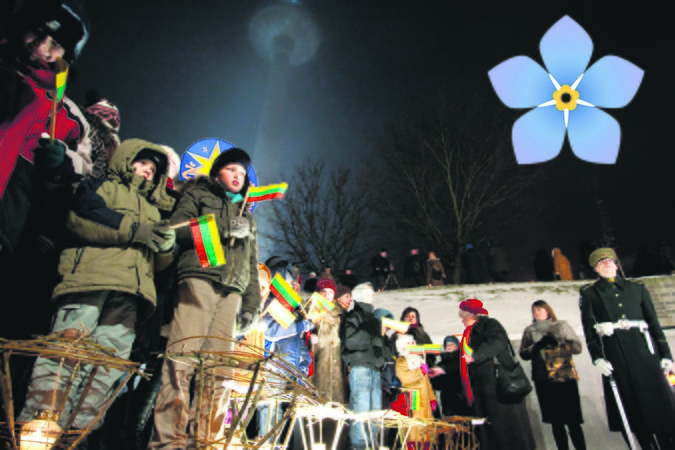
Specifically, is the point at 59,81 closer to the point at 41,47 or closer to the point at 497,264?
the point at 41,47

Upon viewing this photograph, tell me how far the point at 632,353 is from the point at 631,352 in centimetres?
1

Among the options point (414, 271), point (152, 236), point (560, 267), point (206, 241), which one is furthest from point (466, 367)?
point (560, 267)

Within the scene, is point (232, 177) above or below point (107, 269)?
above

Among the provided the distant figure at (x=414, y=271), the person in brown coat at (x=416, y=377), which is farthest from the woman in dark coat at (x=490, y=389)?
the distant figure at (x=414, y=271)

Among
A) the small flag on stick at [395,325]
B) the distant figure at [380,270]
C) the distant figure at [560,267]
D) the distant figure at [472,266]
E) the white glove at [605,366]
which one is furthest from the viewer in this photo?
the distant figure at [380,270]

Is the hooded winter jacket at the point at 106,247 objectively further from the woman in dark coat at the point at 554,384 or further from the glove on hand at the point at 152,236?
the woman in dark coat at the point at 554,384

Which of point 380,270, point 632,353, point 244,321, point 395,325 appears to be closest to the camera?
point 244,321

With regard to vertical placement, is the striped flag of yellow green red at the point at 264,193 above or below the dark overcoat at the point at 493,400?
above

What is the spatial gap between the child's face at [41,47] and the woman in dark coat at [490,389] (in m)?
4.19

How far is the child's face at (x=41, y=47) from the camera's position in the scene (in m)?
2.32

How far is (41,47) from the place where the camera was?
7.72 feet

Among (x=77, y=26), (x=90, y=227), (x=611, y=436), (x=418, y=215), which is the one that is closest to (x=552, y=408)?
(x=611, y=436)

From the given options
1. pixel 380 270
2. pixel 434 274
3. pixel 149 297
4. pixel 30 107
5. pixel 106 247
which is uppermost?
pixel 380 270

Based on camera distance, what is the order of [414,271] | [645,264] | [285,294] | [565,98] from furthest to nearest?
[414,271]
[645,264]
[565,98]
[285,294]
